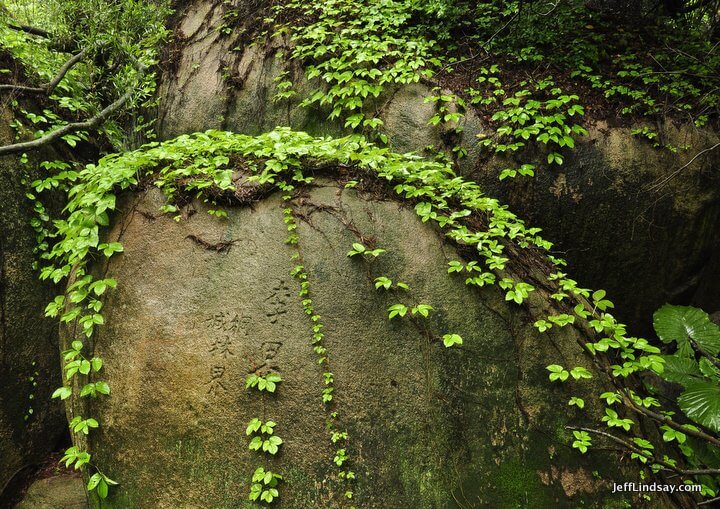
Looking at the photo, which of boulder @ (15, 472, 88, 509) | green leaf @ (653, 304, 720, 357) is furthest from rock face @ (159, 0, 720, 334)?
boulder @ (15, 472, 88, 509)

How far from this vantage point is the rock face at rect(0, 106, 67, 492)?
15.2ft

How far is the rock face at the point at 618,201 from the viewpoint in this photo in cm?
513

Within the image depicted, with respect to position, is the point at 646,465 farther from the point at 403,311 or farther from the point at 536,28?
the point at 536,28

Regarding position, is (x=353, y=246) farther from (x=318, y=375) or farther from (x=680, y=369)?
(x=680, y=369)

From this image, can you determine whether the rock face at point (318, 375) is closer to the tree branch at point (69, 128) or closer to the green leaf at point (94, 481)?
the green leaf at point (94, 481)

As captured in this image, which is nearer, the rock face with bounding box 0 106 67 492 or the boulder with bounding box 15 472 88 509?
the boulder with bounding box 15 472 88 509

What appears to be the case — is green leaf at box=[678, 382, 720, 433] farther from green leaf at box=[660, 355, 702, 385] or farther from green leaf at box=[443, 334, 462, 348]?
green leaf at box=[443, 334, 462, 348]

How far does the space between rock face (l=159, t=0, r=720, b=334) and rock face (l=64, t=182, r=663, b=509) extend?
2.08 m

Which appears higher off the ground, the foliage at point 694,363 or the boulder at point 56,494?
the foliage at point 694,363

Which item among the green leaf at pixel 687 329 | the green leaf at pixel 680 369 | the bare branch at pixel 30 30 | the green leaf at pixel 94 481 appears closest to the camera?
the green leaf at pixel 94 481

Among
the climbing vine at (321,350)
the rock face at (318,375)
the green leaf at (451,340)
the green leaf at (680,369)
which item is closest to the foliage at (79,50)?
the rock face at (318,375)

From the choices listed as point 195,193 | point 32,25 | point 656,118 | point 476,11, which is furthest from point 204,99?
point 656,118

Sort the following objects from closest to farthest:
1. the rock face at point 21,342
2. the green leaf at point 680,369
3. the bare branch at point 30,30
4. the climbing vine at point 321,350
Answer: the climbing vine at point 321,350 < the green leaf at point 680,369 < the rock face at point 21,342 < the bare branch at point 30,30

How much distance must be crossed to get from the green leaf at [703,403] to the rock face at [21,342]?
6448mm
